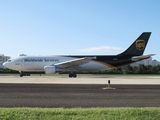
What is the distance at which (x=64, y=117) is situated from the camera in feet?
24.3

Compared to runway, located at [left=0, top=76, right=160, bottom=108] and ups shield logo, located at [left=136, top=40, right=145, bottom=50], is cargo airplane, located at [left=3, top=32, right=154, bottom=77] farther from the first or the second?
runway, located at [left=0, top=76, right=160, bottom=108]

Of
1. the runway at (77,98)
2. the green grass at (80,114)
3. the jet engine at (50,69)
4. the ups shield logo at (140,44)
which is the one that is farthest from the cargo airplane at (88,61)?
the green grass at (80,114)

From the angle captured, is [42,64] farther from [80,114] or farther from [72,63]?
[80,114]

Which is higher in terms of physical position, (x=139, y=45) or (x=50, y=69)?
(x=139, y=45)

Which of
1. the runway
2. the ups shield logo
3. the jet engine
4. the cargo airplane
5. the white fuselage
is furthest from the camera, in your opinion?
the ups shield logo

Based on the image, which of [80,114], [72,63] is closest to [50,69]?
[72,63]

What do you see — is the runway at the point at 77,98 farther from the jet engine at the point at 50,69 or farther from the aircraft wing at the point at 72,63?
the aircraft wing at the point at 72,63

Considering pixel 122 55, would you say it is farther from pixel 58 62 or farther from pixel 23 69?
pixel 23 69

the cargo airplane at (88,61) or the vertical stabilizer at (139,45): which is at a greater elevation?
the vertical stabilizer at (139,45)

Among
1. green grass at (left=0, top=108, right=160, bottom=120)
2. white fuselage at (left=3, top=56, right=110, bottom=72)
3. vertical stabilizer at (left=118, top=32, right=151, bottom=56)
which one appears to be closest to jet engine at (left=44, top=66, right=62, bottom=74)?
white fuselage at (left=3, top=56, right=110, bottom=72)

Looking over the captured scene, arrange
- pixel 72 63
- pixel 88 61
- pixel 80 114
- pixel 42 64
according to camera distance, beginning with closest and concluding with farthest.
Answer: pixel 80 114 → pixel 72 63 → pixel 88 61 → pixel 42 64

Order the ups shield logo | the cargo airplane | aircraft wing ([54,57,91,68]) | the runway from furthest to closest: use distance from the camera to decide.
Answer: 1. the ups shield logo
2. the cargo airplane
3. aircraft wing ([54,57,91,68])
4. the runway

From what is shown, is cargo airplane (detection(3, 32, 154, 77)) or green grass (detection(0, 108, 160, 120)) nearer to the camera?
green grass (detection(0, 108, 160, 120))

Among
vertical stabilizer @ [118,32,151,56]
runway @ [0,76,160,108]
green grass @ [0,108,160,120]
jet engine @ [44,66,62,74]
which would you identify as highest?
vertical stabilizer @ [118,32,151,56]
